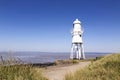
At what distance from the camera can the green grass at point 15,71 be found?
27.2 feet

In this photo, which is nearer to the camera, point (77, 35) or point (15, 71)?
point (15, 71)

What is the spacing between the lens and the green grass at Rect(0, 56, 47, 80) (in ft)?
27.2

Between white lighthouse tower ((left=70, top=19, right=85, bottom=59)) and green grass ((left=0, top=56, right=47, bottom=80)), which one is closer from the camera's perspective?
green grass ((left=0, top=56, right=47, bottom=80))

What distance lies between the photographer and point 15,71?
30.0ft

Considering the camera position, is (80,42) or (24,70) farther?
(80,42)

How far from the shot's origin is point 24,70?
936 centimetres

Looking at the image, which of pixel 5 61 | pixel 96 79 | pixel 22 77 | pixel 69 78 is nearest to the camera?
pixel 22 77

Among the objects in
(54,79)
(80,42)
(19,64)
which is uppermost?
(80,42)

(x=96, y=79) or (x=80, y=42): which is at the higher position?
(x=80, y=42)

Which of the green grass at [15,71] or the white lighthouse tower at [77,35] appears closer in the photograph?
the green grass at [15,71]

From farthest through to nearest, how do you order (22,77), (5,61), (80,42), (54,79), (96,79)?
(80,42) < (54,79) < (96,79) < (5,61) < (22,77)

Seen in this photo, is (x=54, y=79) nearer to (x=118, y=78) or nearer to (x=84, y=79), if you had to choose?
(x=84, y=79)

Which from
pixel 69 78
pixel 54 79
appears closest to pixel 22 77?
Answer: pixel 69 78

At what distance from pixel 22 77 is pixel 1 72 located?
84 cm
